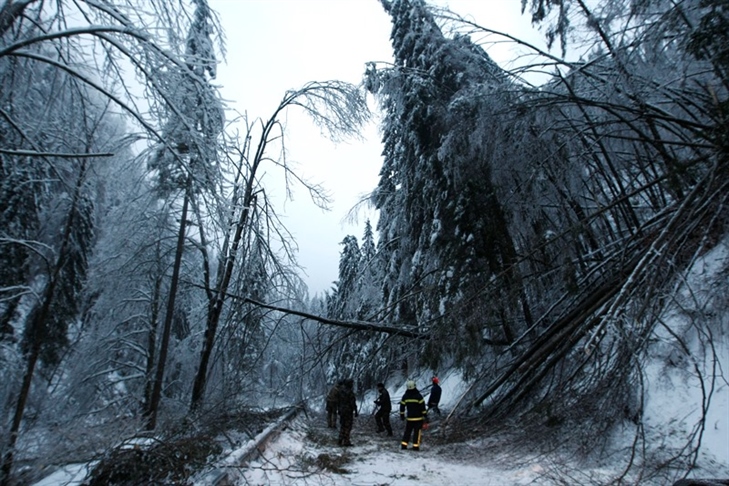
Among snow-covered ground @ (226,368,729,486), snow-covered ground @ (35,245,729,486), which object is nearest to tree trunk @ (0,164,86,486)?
snow-covered ground @ (226,368,729,486)

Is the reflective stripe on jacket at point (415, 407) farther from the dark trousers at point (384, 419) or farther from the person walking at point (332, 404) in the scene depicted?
the person walking at point (332, 404)

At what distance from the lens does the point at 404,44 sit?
11.8 m

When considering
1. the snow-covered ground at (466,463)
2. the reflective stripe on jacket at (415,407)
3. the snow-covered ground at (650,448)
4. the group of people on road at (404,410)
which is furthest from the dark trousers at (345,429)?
the snow-covered ground at (650,448)

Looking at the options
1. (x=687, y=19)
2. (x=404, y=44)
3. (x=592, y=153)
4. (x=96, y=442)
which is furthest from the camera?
(x=404, y=44)

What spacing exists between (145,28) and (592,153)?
6221 millimetres

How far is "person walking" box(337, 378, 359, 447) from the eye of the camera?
27.3ft

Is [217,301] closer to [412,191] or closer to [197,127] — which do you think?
[197,127]

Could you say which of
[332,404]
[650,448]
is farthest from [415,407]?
[650,448]

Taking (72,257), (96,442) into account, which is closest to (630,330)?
(96,442)

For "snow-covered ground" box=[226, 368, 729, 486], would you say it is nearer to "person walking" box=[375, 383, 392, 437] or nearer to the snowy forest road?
the snowy forest road

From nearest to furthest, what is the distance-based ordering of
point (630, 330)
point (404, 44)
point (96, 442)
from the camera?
point (630, 330), point (96, 442), point (404, 44)

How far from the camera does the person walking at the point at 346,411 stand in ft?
27.3

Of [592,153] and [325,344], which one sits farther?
[325,344]

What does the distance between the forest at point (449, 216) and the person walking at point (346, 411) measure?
0.41 meters
